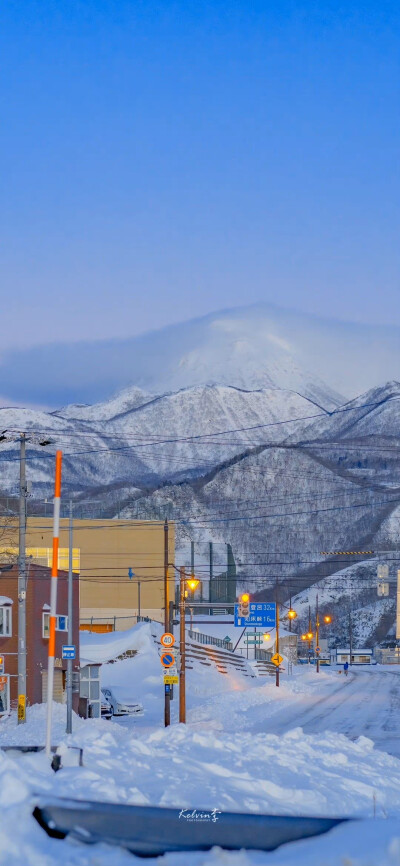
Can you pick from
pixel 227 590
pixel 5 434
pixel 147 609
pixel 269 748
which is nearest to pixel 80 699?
pixel 5 434

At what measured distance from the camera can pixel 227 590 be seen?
154250 mm

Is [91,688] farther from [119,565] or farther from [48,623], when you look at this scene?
[119,565]

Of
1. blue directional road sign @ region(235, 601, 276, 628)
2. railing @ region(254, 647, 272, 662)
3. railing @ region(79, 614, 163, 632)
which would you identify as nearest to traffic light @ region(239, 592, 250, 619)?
blue directional road sign @ region(235, 601, 276, 628)

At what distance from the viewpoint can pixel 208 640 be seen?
103312 millimetres

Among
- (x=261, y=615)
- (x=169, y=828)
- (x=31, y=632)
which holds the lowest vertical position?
(x=261, y=615)

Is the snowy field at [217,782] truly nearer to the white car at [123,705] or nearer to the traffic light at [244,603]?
the white car at [123,705]

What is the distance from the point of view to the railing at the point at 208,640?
96656mm

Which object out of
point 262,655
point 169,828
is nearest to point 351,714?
point 169,828

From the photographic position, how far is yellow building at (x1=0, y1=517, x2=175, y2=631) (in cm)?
11888

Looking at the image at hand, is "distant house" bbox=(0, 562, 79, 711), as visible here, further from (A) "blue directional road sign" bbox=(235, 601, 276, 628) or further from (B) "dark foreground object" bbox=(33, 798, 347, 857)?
(B) "dark foreground object" bbox=(33, 798, 347, 857)

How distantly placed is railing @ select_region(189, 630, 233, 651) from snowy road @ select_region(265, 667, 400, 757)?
58.8ft

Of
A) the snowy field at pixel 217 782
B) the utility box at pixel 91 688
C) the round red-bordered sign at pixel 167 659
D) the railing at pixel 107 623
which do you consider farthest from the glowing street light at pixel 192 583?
the railing at pixel 107 623

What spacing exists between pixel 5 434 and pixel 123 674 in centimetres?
3838

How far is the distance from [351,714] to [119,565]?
7031 cm
